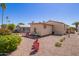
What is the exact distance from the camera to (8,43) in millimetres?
7324

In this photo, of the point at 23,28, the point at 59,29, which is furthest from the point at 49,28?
the point at 23,28

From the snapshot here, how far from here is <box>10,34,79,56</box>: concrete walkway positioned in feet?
24.1

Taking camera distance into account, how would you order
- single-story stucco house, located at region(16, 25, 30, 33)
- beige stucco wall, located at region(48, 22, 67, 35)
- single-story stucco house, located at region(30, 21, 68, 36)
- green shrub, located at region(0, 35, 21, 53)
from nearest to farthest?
green shrub, located at region(0, 35, 21, 53) < single-story stucco house, located at region(16, 25, 30, 33) < single-story stucco house, located at region(30, 21, 68, 36) < beige stucco wall, located at region(48, 22, 67, 35)

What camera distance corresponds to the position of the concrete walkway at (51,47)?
24.1ft

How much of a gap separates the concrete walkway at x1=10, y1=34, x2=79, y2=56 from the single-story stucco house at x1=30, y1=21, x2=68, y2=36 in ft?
0.64

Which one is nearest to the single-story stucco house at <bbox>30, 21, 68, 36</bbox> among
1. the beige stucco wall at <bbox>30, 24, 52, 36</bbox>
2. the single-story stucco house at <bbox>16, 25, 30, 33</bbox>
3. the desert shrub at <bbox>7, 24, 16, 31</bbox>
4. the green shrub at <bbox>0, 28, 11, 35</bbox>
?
the beige stucco wall at <bbox>30, 24, 52, 36</bbox>

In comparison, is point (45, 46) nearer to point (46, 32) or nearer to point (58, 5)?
point (46, 32)

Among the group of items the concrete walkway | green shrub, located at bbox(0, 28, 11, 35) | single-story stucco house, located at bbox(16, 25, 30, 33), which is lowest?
the concrete walkway

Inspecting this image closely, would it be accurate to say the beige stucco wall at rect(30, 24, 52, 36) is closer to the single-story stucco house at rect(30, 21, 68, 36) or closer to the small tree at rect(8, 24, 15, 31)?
the single-story stucco house at rect(30, 21, 68, 36)

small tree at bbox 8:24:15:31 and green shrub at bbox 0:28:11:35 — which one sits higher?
small tree at bbox 8:24:15:31

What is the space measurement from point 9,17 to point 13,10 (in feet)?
0.77

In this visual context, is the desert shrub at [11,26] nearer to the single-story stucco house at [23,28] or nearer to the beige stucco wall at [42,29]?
the single-story stucco house at [23,28]

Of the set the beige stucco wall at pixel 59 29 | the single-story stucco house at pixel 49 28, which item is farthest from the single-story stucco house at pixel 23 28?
the beige stucco wall at pixel 59 29

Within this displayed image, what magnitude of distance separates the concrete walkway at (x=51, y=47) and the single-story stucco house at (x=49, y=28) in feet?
0.64
